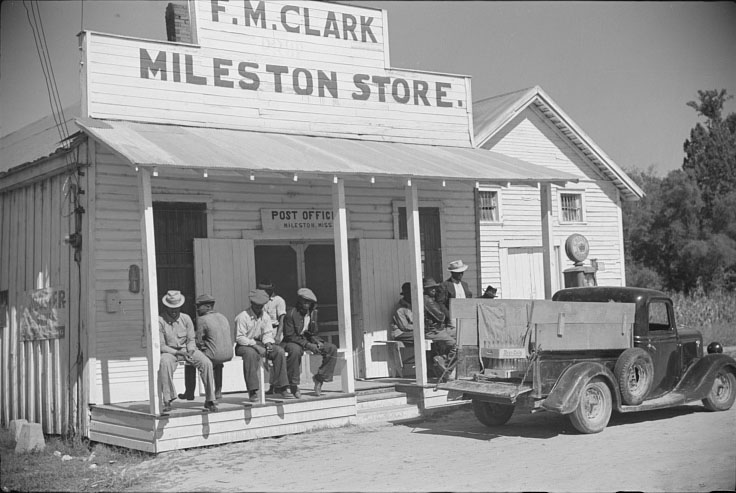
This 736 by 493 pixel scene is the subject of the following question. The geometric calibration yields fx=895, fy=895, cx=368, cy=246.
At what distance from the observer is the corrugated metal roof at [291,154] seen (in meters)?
10.8

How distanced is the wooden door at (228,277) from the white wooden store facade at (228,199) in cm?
3

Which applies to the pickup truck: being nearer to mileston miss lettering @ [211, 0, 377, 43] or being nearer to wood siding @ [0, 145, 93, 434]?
wood siding @ [0, 145, 93, 434]

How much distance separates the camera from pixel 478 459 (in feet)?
30.8

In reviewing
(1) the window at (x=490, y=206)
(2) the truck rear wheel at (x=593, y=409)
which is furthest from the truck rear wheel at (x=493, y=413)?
(1) the window at (x=490, y=206)

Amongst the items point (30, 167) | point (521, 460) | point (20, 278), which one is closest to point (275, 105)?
point (30, 167)

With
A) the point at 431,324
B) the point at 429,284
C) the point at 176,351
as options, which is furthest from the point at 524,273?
A: the point at 176,351

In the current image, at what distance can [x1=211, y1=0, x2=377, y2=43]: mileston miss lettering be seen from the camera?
13289mm

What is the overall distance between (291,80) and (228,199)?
7.14 feet

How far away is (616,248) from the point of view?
2467 cm

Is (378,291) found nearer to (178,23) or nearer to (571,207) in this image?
(178,23)

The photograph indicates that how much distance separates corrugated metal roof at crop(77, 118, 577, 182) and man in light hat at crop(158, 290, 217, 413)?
1.77 meters

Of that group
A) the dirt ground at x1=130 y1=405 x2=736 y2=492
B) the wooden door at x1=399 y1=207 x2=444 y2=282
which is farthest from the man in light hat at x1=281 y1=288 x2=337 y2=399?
the wooden door at x1=399 y1=207 x2=444 y2=282

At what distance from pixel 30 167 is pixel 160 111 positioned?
2024 mm

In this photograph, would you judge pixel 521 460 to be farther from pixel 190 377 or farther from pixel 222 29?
pixel 222 29
